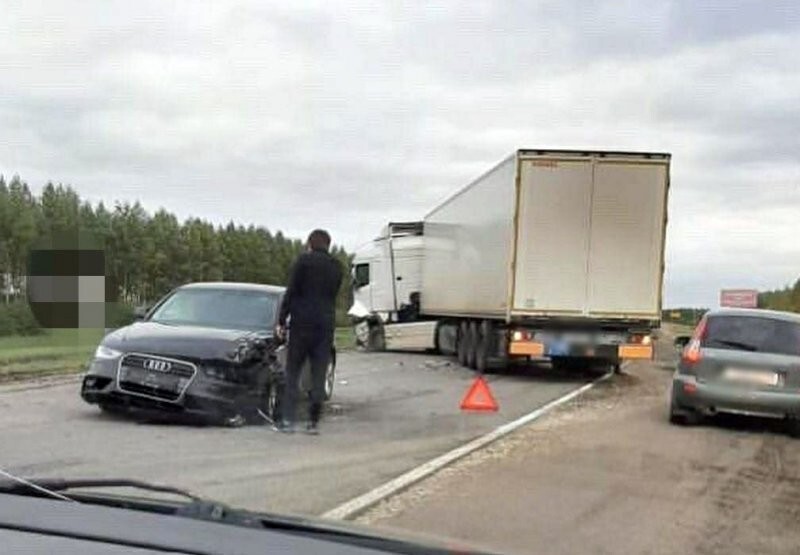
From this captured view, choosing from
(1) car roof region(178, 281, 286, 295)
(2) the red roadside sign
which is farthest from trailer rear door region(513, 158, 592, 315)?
(2) the red roadside sign

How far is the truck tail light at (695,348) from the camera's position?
13.7 m

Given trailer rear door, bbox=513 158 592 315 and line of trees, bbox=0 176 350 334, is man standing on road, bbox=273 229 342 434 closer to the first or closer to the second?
line of trees, bbox=0 176 350 334

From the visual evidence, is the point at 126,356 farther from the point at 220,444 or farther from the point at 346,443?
the point at 346,443

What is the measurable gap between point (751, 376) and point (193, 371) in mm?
6605

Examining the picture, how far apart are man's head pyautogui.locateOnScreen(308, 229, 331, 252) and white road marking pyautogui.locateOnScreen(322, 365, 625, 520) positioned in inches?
103

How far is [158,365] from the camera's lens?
1138 centimetres

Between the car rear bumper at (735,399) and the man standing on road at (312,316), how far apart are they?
4624 millimetres

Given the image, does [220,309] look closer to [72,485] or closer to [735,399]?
[735,399]

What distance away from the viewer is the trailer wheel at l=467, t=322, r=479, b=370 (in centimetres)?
2505

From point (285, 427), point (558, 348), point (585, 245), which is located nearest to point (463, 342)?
point (558, 348)

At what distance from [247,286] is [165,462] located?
461cm

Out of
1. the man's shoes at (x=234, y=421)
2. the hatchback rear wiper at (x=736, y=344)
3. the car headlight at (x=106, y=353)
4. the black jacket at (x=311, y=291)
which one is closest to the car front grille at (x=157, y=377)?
the car headlight at (x=106, y=353)

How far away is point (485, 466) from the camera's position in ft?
33.2

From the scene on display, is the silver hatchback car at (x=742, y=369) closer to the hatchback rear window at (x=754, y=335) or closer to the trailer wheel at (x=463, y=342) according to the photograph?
the hatchback rear window at (x=754, y=335)
